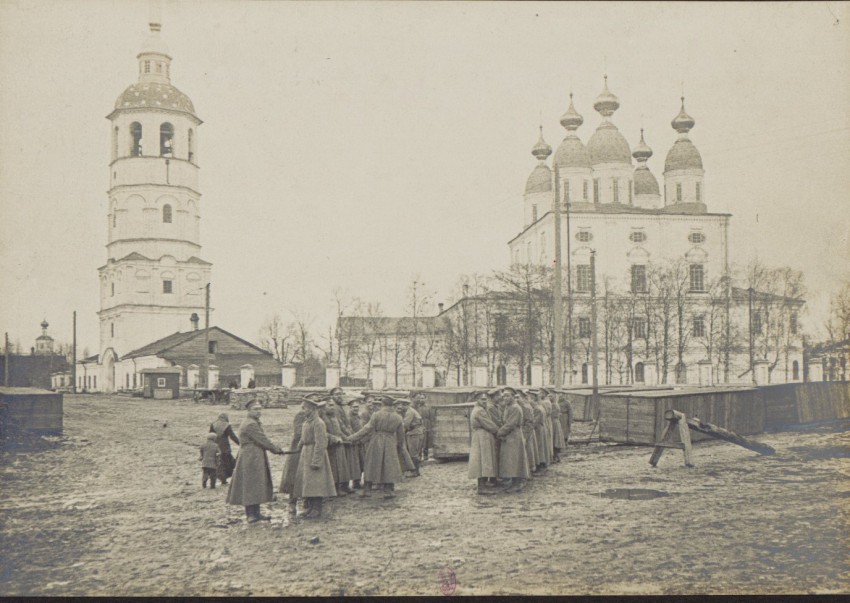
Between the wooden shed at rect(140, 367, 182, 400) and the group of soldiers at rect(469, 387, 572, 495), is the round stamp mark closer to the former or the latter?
the group of soldiers at rect(469, 387, 572, 495)

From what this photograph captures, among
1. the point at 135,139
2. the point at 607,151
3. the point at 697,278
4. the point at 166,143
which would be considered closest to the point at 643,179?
the point at 607,151

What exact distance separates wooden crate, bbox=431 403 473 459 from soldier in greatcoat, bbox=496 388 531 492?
3.18 meters

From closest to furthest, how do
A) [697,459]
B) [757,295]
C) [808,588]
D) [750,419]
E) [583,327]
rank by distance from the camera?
[808,588]
[697,459]
[757,295]
[750,419]
[583,327]

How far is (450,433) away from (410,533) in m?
5.47

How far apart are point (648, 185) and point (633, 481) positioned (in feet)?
136

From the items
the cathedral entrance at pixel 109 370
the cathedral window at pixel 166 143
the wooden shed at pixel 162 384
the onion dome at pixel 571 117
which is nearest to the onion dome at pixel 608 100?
the onion dome at pixel 571 117

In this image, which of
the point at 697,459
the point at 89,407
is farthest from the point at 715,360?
the point at 89,407

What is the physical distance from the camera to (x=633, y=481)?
11.9 metres

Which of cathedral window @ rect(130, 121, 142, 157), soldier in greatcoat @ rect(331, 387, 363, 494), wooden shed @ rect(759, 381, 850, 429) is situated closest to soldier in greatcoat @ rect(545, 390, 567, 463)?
soldier in greatcoat @ rect(331, 387, 363, 494)

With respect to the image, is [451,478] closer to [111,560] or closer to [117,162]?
[111,560]

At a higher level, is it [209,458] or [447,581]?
[209,458]

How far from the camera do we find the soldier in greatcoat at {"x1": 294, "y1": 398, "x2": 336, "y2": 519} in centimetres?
920

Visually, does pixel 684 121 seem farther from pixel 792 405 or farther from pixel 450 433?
pixel 792 405

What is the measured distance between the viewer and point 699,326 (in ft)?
79.4
